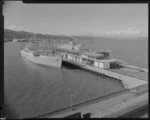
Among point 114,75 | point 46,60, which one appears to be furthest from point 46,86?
point 114,75

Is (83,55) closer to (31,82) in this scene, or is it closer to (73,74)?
(73,74)

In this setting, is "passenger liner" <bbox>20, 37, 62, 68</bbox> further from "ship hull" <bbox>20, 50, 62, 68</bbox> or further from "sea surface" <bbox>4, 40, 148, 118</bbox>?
"sea surface" <bbox>4, 40, 148, 118</bbox>

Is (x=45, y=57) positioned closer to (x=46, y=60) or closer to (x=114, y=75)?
(x=46, y=60)

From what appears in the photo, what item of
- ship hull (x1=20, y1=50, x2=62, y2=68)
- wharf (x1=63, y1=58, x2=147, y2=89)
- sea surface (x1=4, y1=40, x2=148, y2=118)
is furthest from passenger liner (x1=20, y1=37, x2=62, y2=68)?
wharf (x1=63, y1=58, x2=147, y2=89)

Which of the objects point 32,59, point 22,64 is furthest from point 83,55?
point 22,64

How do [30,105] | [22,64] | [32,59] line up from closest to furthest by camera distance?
[30,105]
[22,64]
[32,59]

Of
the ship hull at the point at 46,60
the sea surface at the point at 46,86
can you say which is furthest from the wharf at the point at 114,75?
the ship hull at the point at 46,60
